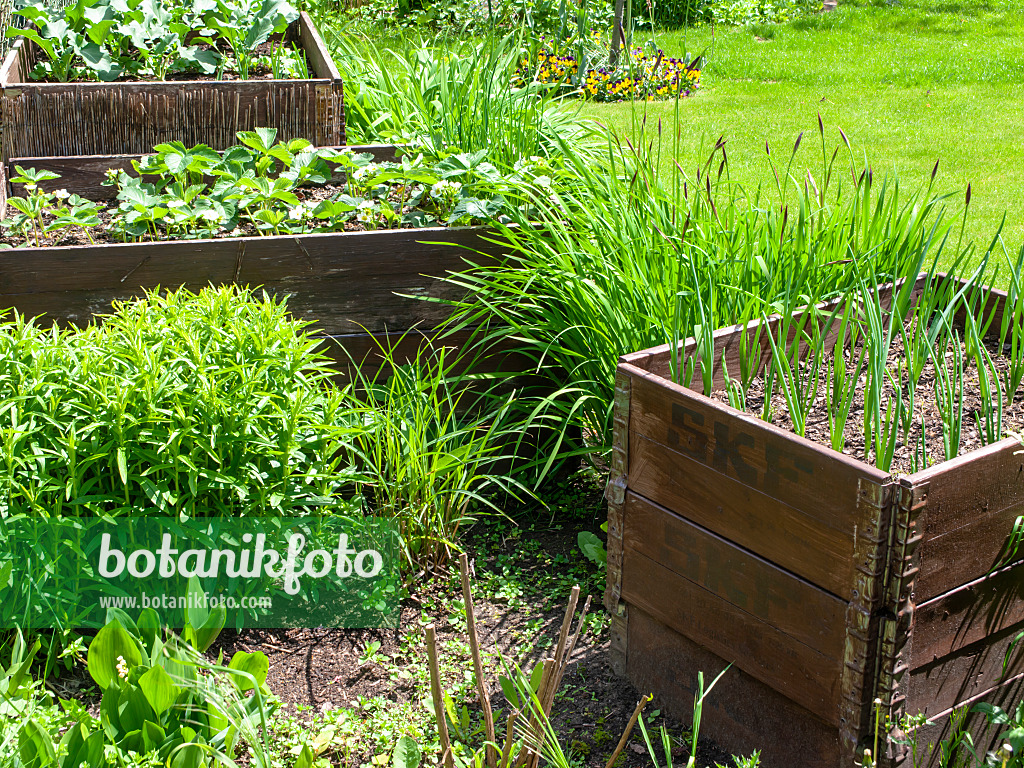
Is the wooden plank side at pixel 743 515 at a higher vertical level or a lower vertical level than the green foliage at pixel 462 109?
lower

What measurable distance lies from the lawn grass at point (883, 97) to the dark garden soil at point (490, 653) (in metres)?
2.29

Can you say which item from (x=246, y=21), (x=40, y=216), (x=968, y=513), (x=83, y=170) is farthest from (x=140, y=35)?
(x=968, y=513)

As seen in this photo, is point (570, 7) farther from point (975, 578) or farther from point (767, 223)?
point (975, 578)

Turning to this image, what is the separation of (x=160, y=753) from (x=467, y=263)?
1708mm

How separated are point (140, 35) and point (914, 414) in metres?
3.47

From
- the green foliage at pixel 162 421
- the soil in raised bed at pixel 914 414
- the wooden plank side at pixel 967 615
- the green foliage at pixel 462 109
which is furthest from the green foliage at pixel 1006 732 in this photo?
the green foliage at pixel 462 109

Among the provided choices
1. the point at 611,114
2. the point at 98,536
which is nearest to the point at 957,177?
the point at 611,114

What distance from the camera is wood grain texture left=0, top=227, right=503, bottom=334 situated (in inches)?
110

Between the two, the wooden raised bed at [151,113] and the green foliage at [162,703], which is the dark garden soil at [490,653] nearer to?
the green foliage at [162,703]

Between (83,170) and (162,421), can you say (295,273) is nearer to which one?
(162,421)

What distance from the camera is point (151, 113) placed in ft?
12.2

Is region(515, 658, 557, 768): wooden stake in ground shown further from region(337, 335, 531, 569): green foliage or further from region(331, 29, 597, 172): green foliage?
region(331, 29, 597, 172): green foliage

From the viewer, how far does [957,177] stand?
564cm

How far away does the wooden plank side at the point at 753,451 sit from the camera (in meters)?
1.73
